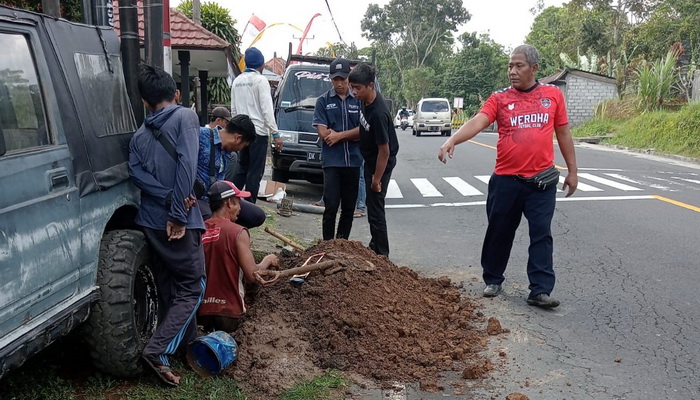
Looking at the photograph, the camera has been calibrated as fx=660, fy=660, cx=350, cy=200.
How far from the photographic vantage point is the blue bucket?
3803 mm

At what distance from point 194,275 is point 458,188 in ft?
31.8

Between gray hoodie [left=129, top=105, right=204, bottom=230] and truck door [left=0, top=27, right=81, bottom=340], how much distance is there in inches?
22.5

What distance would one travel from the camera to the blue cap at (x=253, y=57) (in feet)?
27.0

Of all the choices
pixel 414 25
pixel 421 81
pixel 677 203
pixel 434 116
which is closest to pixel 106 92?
pixel 677 203

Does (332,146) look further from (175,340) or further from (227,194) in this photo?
(175,340)

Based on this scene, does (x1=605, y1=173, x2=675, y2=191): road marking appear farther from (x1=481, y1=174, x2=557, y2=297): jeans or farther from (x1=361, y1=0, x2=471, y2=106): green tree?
(x1=361, y1=0, x2=471, y2=106): green tree

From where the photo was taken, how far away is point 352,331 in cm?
434

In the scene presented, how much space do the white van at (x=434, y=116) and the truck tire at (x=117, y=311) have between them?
31571mm

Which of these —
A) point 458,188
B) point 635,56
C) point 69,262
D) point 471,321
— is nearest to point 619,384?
point 471,321

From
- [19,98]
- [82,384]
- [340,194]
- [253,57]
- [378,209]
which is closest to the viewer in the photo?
[19,98]

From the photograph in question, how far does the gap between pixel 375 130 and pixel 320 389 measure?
2.92m

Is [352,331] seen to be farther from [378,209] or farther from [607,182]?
[607,182]

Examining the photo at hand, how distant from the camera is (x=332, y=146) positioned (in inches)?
258

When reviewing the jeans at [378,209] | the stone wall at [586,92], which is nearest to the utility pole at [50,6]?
the jeans at [378,209]
